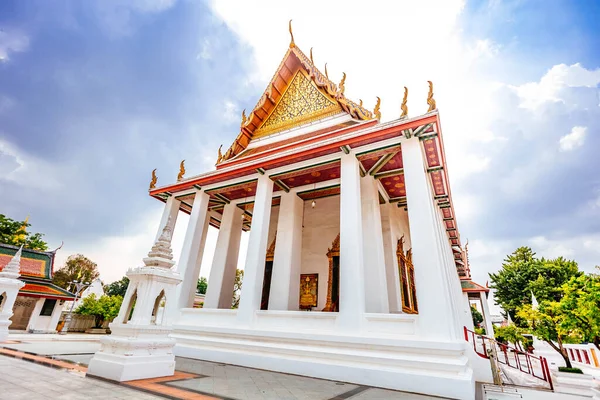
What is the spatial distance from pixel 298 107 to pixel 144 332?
7.51m

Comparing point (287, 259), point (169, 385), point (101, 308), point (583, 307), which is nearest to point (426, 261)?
point (287, 259)

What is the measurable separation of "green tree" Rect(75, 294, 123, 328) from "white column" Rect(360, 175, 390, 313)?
14894mm

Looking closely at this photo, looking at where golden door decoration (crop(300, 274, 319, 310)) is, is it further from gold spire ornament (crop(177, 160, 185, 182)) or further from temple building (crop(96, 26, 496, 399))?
gold spire ornament (crop(177, 160, 185, 182))

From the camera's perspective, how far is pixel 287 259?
7.20 metres

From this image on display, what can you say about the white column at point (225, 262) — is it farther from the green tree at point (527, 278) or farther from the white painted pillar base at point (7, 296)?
the green tree at point (527, 278)

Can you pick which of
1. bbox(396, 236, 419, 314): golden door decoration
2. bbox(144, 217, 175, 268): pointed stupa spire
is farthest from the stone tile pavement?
bbox(396, 236, 419, 314): golden door decoration

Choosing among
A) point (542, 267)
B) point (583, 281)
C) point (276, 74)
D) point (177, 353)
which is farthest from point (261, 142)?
point (542, 267)

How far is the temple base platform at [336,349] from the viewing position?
12.5 feet

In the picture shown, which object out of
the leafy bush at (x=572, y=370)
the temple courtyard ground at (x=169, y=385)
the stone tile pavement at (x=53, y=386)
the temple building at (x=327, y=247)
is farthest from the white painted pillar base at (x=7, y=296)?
the leafy bush at (x=572, y=370)

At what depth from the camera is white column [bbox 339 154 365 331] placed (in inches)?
188

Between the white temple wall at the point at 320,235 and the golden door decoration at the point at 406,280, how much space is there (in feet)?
6.21

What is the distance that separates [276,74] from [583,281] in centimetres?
1006

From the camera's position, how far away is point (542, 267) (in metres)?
20.5

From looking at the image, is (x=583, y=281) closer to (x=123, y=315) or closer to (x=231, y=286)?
(x=231, y=286)
